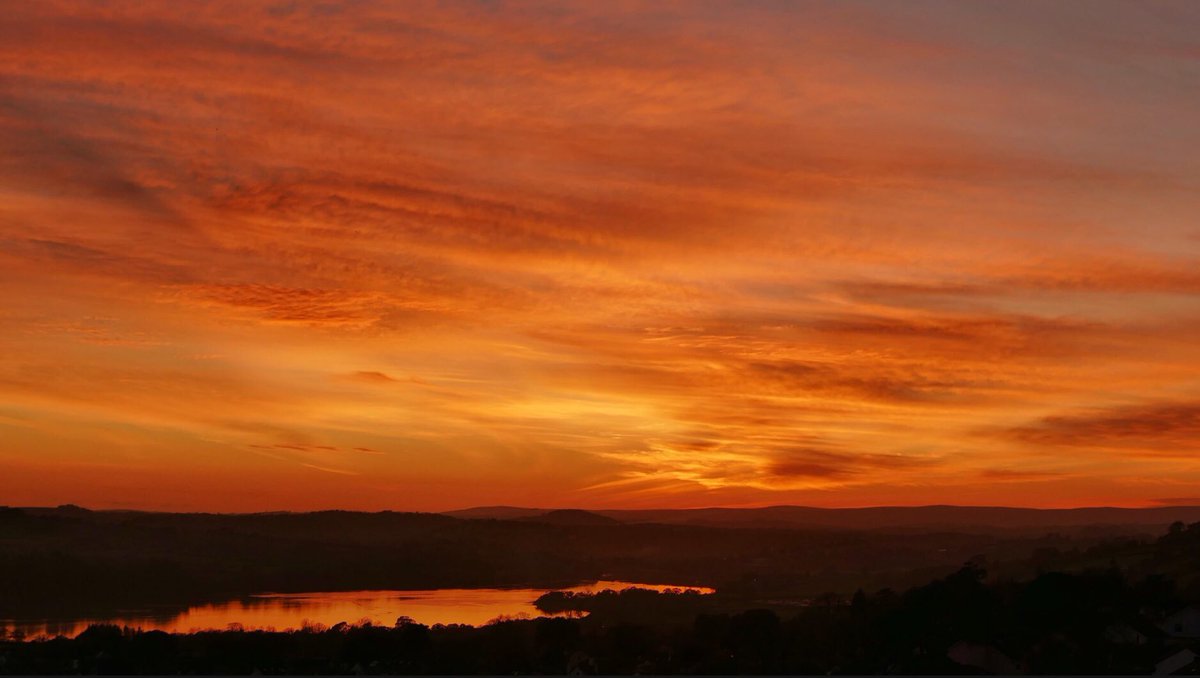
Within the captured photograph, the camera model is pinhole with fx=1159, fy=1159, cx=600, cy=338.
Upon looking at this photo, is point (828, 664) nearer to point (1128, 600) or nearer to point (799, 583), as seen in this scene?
point (1128, 600)

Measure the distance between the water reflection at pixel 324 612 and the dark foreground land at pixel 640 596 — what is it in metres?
5.97

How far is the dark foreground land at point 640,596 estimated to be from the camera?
Result: 142ft

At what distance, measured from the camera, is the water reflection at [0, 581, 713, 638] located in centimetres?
7631

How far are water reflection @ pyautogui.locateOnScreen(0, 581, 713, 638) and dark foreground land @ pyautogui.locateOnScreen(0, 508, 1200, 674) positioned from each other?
5.97 meters

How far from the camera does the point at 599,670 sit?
45.5 m

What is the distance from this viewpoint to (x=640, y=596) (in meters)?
95.4

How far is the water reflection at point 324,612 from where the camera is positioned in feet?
250

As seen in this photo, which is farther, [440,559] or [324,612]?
[440,559]

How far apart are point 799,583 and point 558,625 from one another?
73066mm

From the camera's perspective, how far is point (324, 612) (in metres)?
88.8

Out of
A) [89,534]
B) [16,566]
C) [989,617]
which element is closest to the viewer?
[989,617]

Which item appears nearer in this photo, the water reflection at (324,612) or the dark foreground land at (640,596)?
the dark foreground land at (640,596)

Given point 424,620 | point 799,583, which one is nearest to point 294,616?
point 424,620

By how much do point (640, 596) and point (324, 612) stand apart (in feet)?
83.1
